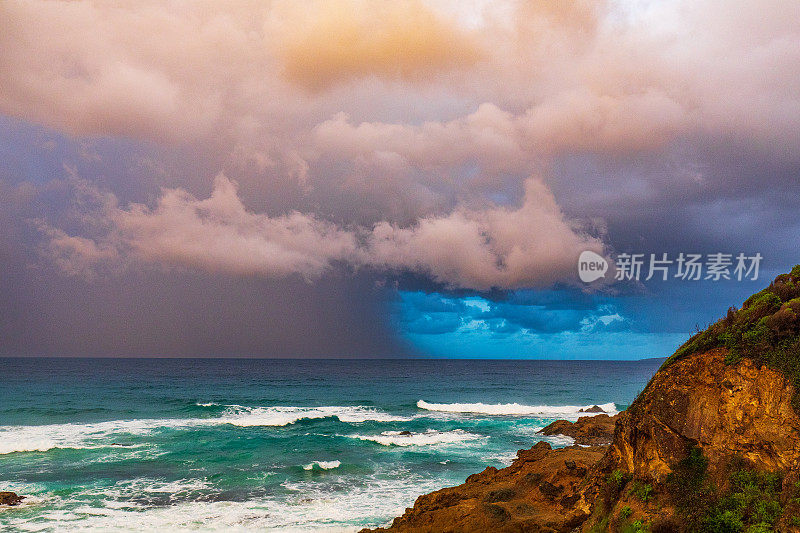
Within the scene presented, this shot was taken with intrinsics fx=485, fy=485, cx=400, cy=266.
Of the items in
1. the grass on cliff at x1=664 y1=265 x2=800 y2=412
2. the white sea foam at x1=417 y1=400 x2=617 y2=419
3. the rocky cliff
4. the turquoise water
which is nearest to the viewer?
the rocky cliff

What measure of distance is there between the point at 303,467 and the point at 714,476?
22.0m

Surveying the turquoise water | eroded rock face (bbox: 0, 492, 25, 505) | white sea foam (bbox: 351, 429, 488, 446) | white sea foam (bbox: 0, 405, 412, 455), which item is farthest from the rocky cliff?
white sea foam (bbox: 0, 405, 412, 455)

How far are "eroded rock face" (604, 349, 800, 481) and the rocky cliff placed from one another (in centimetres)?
2

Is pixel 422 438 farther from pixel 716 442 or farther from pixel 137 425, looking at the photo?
pixel 716 442

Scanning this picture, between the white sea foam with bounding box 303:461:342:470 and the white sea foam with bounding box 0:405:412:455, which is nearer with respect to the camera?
the white sea foam with bounding box 303:461:342:470

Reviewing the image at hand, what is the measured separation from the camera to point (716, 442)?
1098cm

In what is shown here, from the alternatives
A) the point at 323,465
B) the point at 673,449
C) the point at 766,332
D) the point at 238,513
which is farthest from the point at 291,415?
the point at 766,332

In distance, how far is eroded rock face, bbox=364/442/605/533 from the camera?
13.9 metres

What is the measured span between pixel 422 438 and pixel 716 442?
27139mm

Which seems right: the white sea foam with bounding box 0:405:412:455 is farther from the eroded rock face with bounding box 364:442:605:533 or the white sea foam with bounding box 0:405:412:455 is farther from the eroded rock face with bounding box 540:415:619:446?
the eroded rock face with bounding box 364:442:605:533

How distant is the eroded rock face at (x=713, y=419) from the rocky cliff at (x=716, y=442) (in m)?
0.02

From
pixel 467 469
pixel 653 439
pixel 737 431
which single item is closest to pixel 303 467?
pixel 467 469

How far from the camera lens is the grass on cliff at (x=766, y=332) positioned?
10.7 meters

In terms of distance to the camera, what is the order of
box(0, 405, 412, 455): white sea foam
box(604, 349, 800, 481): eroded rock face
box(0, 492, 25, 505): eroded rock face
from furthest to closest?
box(0, 405, 412, 455): white sea foam, box(0, 492, 25, 505): eroded rock face, box(604, 349, 800, 481): eroded rock face
